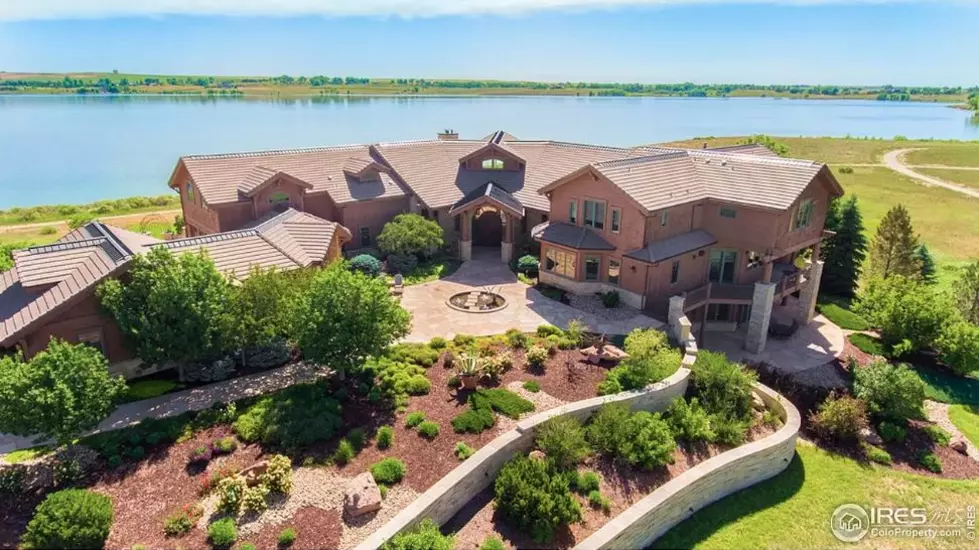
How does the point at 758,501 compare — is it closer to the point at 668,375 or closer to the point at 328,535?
the point at 668,375

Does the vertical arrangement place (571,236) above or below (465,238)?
above

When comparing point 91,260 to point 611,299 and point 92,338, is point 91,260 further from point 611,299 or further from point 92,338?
point 611,299

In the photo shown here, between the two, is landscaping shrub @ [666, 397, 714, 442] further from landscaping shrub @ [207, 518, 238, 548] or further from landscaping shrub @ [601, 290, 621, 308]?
landscaping shrub @ [207, 518, 238, 548]

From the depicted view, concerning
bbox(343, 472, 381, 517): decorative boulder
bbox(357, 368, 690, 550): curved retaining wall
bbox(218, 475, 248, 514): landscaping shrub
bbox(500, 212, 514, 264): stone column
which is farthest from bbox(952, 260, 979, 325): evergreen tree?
bbox(218, 475, 248, 514): landscaping shrub

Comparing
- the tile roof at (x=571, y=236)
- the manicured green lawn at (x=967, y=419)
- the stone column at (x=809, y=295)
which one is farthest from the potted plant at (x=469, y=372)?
the stone column at (x=809, y=295)

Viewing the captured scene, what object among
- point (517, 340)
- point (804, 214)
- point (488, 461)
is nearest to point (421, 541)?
point (488, 461)

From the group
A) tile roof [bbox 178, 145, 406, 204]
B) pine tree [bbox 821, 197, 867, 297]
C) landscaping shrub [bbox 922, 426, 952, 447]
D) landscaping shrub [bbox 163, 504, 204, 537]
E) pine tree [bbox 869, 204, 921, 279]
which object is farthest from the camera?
pine tree [bbox 821, 197, 867, 297]

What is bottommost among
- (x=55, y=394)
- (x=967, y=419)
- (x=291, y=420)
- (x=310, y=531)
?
(x=967, y=419)

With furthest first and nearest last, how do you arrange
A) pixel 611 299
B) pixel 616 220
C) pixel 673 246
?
pixel 616 220
pixel 611 299
pixel 673 246

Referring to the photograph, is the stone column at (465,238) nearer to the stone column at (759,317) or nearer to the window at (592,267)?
the window at (592,267)
